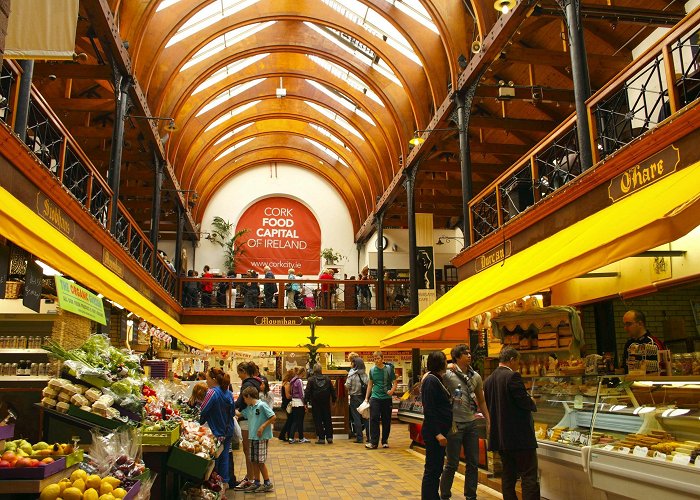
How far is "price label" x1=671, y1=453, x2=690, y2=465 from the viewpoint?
149 inches

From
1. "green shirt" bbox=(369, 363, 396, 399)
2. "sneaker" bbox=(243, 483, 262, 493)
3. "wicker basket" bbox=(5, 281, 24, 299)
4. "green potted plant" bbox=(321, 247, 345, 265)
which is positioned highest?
"green potted plant" bbox=(321, 247, 345, 265)

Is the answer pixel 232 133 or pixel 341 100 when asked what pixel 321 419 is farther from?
pixel 232 133

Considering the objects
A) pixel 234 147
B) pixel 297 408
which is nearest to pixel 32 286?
pixel 297 408

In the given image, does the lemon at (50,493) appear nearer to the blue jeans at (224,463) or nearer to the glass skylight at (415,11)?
the blue jeans at (224,463)

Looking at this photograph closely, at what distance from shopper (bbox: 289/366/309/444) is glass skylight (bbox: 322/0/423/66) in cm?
889

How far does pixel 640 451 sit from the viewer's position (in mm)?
4219

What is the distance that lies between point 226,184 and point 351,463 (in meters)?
20.0

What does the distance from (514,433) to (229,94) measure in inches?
715

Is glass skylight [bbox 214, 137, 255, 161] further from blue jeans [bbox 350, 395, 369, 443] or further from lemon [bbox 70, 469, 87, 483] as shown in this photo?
lemon [bbox 70, 469, 87, 483]

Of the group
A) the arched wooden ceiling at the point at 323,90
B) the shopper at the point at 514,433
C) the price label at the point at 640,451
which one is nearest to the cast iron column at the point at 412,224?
the arched wooden ceiling at the point at 323,90

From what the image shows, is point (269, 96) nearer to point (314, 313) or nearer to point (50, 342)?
point (314, 313)

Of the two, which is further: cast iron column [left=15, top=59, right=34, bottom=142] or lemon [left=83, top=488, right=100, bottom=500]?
cast iron column [left=15, top=59, right=34, bottom=142]

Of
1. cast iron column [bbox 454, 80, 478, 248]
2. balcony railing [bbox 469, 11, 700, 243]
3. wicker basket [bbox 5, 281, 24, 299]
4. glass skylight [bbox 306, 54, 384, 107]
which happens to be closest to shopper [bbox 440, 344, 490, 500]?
balcony railing [bbox 469, 11, 700, 243]

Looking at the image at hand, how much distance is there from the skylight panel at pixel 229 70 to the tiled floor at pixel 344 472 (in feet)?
38.9
